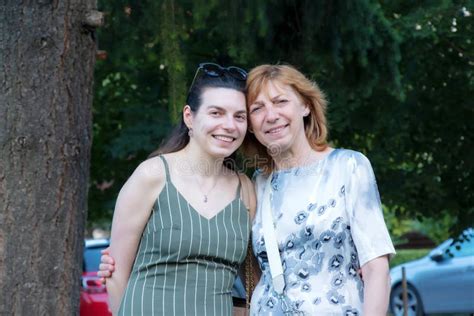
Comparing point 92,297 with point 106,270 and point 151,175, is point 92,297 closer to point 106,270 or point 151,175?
point 106,270

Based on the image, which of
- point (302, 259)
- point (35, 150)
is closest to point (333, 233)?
point (302, 259)

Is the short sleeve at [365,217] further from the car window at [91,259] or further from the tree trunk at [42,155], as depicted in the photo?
the car window at [91,259]

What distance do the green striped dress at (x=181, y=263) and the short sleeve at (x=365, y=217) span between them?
49 cm

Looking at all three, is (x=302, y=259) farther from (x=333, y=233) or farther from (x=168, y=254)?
(x=168, y=254)

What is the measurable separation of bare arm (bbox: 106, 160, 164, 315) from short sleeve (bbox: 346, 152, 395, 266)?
2.49 ft

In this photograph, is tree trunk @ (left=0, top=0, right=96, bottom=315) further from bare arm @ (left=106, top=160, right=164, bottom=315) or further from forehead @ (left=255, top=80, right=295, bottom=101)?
forehead @ (left=255, top=80, right=295, bottom=101)

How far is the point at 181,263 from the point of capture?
12.0ft

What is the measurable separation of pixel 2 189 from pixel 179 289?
1.52 m

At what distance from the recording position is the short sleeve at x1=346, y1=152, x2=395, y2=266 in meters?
3.61

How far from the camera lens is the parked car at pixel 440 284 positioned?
13.3 meters

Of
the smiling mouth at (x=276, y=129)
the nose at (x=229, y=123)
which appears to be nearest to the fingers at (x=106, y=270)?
the nose at (x=229, y=123)

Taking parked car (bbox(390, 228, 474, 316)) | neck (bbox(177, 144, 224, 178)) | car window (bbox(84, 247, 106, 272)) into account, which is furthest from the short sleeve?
parked car (bbox(390, 228, 474, 316))

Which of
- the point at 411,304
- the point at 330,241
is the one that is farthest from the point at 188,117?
the point at 411,304

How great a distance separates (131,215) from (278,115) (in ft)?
2.37
